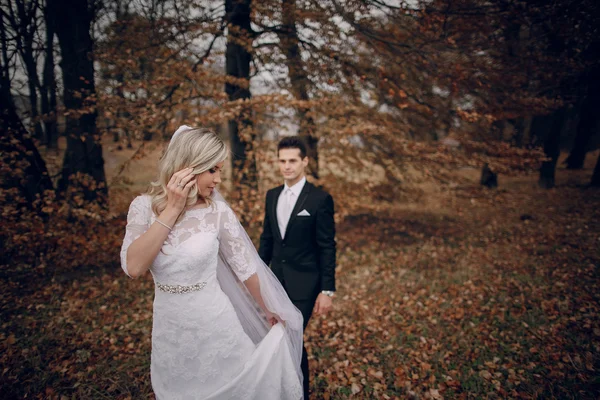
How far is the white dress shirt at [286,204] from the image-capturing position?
342 centimetres

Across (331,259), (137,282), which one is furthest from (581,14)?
(137,282)

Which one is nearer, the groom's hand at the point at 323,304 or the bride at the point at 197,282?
the bride at the point at 197,282

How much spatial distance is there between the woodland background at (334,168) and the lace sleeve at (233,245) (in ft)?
7.89

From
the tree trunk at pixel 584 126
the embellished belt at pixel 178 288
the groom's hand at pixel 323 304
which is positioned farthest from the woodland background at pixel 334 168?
the tree trunk at pixel 584 126

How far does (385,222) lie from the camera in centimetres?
1079

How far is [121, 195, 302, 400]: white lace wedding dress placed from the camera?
222 centimetres

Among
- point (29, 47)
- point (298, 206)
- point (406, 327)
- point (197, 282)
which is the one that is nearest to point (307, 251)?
point (298, 206)

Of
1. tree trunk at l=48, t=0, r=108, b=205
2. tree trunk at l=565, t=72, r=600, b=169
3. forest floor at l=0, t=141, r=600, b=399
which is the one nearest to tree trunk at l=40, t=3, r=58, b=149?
tree trunk at l=48, t=0, r=108, b=205

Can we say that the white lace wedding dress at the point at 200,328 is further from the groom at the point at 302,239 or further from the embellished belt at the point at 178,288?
the groom at the point at 302,239

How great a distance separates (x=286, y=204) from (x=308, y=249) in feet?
1.81

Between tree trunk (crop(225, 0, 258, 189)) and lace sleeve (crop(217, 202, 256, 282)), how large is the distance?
3845mm

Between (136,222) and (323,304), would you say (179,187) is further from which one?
(323,304)

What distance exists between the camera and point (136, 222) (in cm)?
220

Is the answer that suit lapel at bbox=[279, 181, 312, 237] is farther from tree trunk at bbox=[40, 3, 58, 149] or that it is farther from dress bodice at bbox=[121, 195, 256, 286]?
tree trunk at bbox=[40, 3, 58, 149]
